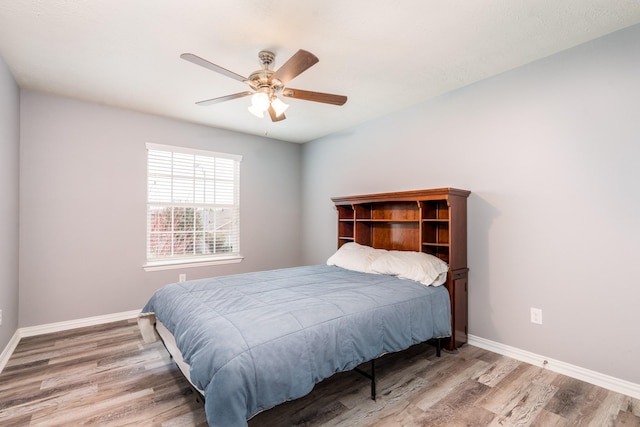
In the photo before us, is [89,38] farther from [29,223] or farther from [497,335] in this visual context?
[497,335]

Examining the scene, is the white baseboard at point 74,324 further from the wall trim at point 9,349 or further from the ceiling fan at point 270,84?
the ceiling fan at point 270,84

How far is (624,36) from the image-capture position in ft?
7.25

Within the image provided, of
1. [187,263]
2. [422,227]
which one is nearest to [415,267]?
[422,227]

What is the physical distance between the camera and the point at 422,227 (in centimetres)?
315

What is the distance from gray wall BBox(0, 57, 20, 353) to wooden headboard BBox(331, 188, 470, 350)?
132 inches

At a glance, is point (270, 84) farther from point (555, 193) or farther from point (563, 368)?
point (563, 368)

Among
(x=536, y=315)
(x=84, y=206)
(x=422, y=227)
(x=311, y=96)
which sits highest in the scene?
(x=311, y=96)

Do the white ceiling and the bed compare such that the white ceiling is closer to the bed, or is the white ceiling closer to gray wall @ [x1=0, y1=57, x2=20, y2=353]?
gray wall @ [x1=0, y1=57, x2=20, y2=353]

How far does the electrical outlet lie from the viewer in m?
2.60

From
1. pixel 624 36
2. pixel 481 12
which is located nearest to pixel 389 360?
pixel 481 12

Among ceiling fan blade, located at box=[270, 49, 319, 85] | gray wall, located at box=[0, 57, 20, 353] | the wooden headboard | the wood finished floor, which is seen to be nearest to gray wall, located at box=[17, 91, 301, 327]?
gray wall, located at box=[0, 57, 20, 353]

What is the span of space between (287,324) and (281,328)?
55 mm

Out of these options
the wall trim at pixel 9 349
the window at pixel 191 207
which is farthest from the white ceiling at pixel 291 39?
the wall trim at pixel 9 349

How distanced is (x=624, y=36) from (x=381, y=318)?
2.67 m
